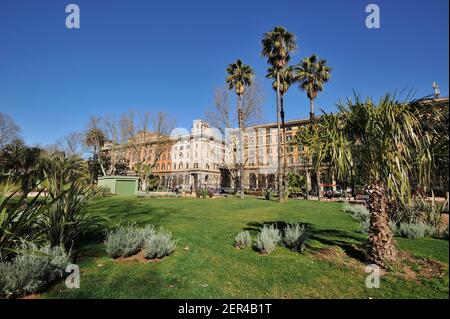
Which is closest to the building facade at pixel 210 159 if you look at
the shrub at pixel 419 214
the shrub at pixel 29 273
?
the shrub at pixel 419 214

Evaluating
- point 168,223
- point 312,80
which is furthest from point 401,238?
point 312,80

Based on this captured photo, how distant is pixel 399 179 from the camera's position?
4945 millimetres

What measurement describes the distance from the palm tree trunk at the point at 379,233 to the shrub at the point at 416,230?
3.81 m

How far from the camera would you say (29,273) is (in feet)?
13.1

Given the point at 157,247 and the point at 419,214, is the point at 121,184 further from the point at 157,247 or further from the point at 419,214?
the point at 419,214

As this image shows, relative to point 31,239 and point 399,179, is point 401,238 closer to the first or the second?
point 399,179

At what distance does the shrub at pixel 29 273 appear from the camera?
374cm

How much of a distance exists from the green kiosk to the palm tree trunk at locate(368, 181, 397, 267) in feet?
104

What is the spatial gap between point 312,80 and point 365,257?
2771 cm

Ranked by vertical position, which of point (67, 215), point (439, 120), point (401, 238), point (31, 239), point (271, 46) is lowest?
point (401, 238)

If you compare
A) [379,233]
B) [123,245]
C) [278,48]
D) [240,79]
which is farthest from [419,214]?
[240,79]

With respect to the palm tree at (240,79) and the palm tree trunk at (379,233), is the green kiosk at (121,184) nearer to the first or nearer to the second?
the palm tree at (240,79)

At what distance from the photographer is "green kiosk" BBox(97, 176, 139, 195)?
32.0 meters

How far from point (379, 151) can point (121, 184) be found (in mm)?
32412
